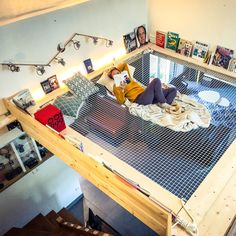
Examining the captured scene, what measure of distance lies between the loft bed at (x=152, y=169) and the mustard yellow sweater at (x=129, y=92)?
0.36 feet

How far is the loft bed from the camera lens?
1.56 meters

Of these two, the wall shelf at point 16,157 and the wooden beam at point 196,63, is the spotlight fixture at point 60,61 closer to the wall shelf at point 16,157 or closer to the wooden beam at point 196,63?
the wall shelf at point 16,157

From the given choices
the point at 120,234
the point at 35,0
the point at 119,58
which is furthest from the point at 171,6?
the point at 120,234

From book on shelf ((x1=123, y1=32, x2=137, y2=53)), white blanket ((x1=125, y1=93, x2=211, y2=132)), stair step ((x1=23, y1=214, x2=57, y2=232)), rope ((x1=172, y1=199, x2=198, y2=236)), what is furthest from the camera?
book on shelf ((x1=123, y1=32, x2=137, y2=53))

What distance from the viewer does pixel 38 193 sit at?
3.05 m

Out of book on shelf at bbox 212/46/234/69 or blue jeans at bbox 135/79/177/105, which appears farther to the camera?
book on shelf at bbox 212/46/234/69

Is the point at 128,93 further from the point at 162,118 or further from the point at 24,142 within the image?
the point at 24,142

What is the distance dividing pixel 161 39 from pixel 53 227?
7.90 ft

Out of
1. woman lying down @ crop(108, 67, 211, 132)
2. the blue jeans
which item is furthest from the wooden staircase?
the blue jeans

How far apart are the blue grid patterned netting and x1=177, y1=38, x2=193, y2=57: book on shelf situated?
0.90m

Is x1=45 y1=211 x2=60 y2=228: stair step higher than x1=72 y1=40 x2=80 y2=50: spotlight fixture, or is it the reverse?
x1=72 y1=40 x2=80 y2=50: spotlight fixture

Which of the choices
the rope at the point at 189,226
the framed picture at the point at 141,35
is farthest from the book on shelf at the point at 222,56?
the rope at the point at 189,226

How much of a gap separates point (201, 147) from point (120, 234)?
157 cm

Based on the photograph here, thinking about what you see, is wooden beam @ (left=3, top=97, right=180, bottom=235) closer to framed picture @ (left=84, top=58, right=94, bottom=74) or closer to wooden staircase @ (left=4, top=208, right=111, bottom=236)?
wooden staircase @ (left=4, top=208, right=111, bottom=236)
